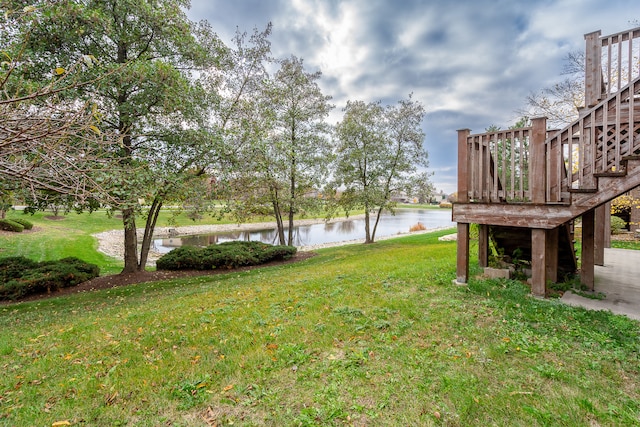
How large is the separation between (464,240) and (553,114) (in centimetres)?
1364

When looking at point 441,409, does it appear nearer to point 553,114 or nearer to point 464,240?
point 464,240

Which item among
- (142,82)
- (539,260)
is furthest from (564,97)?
(142,82)

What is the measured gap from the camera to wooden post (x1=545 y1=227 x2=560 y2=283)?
170 inches

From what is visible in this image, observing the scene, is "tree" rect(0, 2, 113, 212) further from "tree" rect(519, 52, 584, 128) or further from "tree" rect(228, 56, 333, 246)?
"tree" rect(519, 52, 584, 128)

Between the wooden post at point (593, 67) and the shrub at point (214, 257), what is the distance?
923 cm

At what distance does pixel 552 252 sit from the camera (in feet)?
14.9

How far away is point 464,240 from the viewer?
15.3 feet

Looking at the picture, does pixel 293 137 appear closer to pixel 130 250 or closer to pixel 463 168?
pixel 130 250

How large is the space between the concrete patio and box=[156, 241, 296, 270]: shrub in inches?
331

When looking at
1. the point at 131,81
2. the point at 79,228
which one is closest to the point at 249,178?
the point at 131,81

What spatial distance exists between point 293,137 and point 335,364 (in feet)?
35.7

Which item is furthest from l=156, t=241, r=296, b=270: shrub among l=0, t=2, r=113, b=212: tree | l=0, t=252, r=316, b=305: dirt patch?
l=0, t=2, r=113, b=212: tree

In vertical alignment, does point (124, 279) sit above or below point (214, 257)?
below

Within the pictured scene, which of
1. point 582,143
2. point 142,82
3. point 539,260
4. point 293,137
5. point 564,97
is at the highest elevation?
point 564,97
